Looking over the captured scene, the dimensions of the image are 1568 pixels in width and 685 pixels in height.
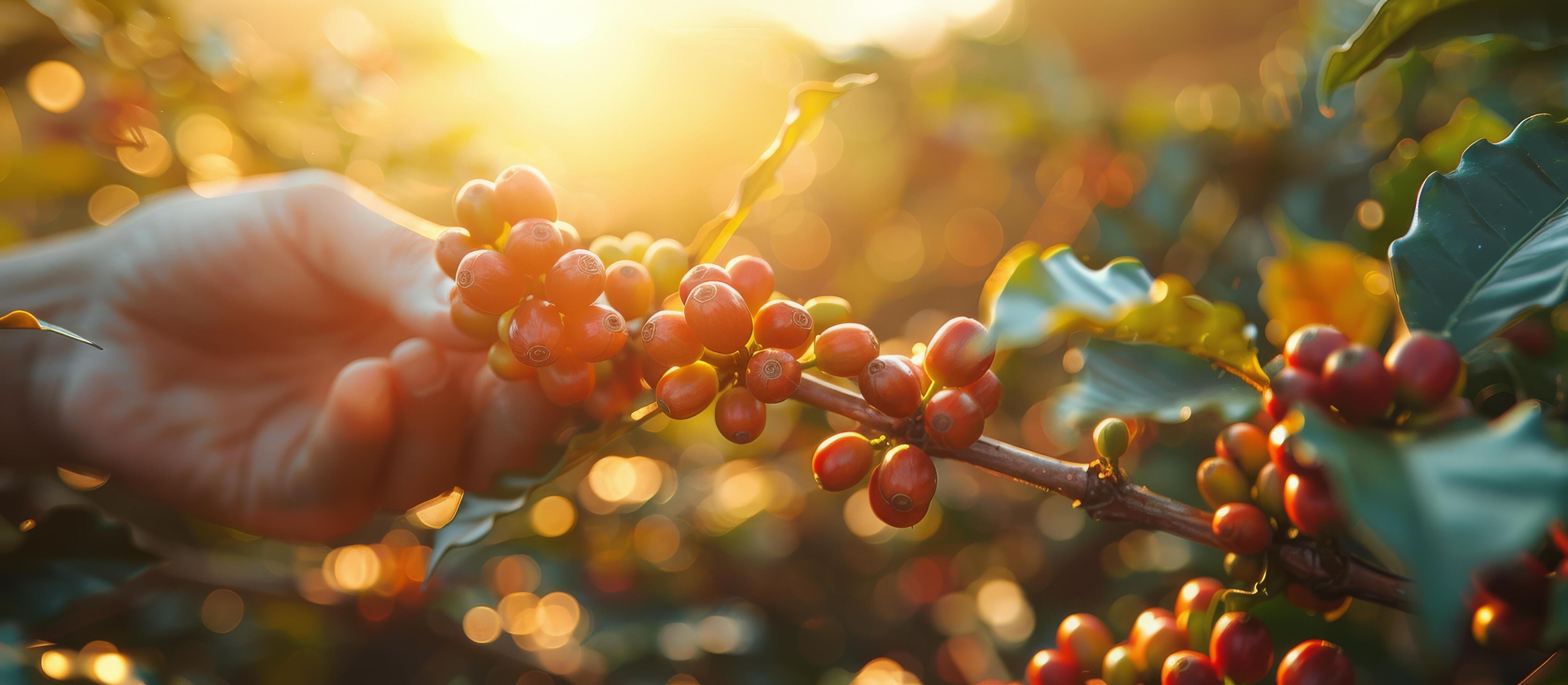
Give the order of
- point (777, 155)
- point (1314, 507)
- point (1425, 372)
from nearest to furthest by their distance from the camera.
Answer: point (1425, 372)
point (1314, 507)
point (777, 155)

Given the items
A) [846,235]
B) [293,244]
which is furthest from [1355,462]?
[846,235]

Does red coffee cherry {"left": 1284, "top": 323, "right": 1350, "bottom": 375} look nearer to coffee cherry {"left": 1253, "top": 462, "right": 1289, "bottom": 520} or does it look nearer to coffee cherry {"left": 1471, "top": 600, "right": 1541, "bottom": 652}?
coffee cherry {"left": 1253, "top": 462, "right": 1289, "bottom": 520}

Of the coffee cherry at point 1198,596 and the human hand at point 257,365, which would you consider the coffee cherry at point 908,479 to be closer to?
the coffee cherry at point 1198,596

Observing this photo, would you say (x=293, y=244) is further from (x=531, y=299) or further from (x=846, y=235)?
(x=846, y=235)

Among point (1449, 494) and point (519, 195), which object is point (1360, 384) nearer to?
point (1449, 494)

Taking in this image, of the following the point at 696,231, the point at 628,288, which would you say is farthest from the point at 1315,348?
the point at 696,231

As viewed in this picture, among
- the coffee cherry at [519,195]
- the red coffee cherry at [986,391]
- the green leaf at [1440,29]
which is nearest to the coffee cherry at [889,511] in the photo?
the red coffee cherry at [986,391]
